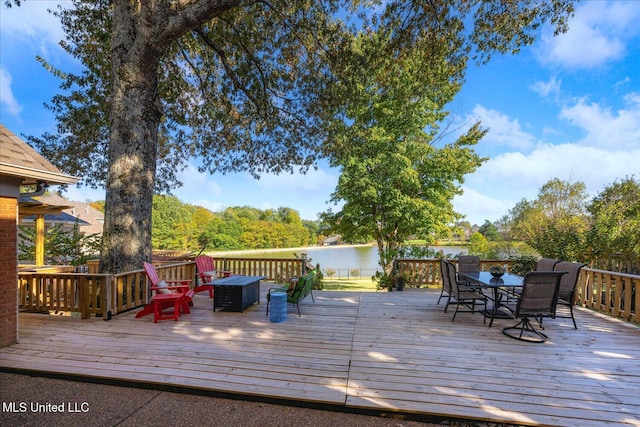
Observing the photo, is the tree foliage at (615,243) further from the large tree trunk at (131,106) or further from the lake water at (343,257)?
the large tree trunk at (131,106)

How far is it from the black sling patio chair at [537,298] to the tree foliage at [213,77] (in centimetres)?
472

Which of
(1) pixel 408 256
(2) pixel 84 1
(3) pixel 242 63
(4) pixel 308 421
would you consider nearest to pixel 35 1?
(2) pixel 84 1

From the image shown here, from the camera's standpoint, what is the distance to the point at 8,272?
3.58m

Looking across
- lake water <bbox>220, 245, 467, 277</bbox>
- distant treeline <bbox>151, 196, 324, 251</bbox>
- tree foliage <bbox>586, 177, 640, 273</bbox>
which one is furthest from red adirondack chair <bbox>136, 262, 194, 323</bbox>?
distant treeline <bbox>151, 196, 324, 251</bbox>

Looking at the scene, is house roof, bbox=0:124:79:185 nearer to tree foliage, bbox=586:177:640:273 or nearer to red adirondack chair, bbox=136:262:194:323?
red adirondack chair, bbox=136:262:194:323

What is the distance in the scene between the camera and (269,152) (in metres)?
9.12

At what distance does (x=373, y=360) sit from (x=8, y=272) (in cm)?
463

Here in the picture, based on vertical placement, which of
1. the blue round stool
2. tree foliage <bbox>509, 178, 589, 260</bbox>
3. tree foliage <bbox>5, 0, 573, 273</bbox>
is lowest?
the blue round stool

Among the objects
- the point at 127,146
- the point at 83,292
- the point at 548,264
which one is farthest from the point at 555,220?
the point at 83,292

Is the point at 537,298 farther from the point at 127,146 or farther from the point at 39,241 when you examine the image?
the point at 39,241

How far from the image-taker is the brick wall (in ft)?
11.5

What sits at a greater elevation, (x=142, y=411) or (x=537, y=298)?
(x=537, y=298)

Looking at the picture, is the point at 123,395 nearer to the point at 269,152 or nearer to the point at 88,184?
the point at 269,152

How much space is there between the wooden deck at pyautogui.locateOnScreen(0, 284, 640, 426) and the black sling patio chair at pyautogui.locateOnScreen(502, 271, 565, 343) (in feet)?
0.79
